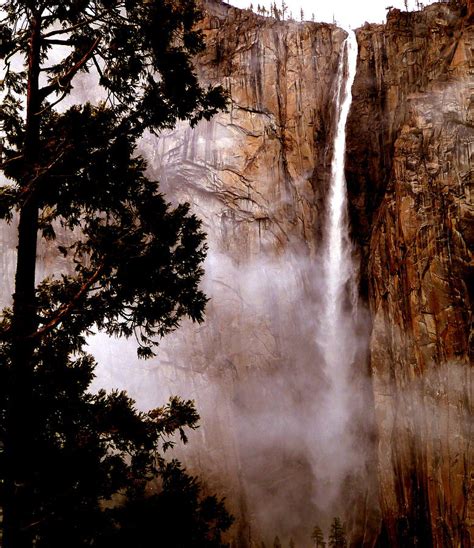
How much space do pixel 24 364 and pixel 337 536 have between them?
22.5 meters

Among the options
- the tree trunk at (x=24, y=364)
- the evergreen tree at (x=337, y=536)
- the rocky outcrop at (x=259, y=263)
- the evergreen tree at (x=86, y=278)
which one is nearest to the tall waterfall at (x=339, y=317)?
the rocky outcrop at (x=259, y=263)

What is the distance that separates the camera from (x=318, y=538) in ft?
80.6

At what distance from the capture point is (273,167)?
2827 cm

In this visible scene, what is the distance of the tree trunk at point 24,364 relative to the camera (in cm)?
553

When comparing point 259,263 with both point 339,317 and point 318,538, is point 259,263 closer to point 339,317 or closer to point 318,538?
point 339,317

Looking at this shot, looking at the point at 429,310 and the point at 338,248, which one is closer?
the point at 429,310

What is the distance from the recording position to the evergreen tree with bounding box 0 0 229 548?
19.5 feet

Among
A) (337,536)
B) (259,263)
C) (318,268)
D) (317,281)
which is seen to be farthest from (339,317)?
(337,536)

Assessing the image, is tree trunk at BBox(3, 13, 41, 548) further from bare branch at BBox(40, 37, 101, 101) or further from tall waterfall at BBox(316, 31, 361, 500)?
tall waterfall at BBox(316, 31, 361, 500)

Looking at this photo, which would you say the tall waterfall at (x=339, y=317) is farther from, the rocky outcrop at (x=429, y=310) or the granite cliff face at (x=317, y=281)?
the rocky outcrop at (x=429, y=310)

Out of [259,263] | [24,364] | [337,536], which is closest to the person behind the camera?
[24,364]

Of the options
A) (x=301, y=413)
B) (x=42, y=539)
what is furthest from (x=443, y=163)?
(x=42, y=539)

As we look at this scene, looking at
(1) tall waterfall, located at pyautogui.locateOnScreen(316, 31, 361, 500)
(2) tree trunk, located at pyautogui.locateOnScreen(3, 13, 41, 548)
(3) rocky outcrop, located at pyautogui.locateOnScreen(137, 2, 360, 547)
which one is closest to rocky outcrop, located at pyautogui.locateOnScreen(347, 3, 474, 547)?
(1) tall waterfall, located at pyautogui.locateOnScreen(316, 31, 361, 500)

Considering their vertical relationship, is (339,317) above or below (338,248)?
below
